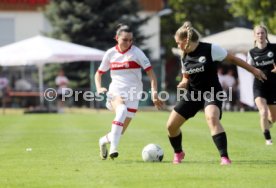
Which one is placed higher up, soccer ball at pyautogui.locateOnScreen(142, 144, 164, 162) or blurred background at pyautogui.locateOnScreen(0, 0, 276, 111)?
blurred background at pyautogui.locateOnScreen(0, 0, 276, 111)

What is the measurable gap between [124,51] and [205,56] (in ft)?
4.96

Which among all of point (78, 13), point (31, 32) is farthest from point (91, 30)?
point (31, 32)

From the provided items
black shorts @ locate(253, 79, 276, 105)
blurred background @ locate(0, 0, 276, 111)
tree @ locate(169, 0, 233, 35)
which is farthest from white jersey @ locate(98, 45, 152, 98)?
tree @ locate(169, 0, 233, 35)

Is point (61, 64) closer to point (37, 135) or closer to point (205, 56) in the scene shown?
point (37, 135)

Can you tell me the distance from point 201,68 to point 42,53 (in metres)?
19.7

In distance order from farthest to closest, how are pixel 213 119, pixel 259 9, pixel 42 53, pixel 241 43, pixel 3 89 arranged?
pixel 259 9 < pixel 3 89 < pixel 241 43 < pixel 42 53 < pixel 213 119

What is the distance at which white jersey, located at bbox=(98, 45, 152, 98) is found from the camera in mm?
11789

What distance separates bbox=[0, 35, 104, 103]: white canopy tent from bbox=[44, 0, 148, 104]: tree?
8405 mm

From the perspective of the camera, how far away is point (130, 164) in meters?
11.1

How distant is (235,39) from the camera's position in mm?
31047

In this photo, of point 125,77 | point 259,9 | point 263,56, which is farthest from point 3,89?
point 125,77

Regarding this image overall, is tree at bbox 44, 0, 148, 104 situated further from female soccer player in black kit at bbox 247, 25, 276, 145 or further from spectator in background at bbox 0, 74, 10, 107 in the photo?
female soccer player in black kit at bbox 247, 25, 276, 145

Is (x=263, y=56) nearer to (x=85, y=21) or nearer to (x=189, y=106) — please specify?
(x=189, y=106)

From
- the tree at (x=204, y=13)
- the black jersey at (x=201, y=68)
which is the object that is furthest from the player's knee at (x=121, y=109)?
the tree at (x=204, y=13)
